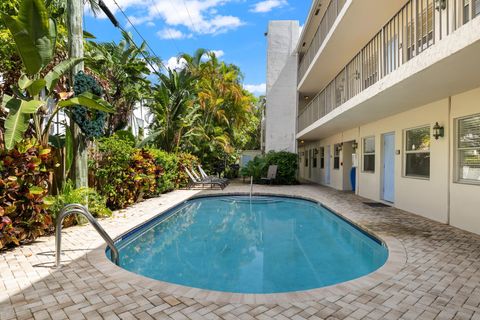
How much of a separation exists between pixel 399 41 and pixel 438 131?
2714 millimetres

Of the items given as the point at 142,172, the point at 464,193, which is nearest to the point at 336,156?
the point at 464,193

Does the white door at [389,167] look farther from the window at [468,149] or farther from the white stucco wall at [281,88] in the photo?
the white stucco wall at [281,88]

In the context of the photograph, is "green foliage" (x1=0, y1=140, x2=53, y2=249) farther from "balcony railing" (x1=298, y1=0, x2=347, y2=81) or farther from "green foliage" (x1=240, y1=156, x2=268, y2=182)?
"green foliage" (x1=240, y1=156, x2=268, y2=182)

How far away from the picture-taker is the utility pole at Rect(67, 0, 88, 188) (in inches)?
278

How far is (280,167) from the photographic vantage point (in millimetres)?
18672

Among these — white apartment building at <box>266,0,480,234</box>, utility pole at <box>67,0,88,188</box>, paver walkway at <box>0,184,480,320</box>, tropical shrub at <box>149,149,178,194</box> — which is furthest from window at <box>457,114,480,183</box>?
tropical shrub at <box>149,149,178,194</box>

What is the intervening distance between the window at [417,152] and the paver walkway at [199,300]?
150 inches

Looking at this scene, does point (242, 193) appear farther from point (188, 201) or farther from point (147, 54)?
point (147, 54)

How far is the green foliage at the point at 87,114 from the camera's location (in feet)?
23.1

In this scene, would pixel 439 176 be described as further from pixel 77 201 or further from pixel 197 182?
pixel 197 182

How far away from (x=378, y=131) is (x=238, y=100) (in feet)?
44.9

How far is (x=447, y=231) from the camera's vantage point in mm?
6969

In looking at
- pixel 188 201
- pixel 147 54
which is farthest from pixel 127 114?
pixel 188 201

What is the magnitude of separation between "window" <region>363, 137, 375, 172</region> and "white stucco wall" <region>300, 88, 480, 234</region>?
745 mm
